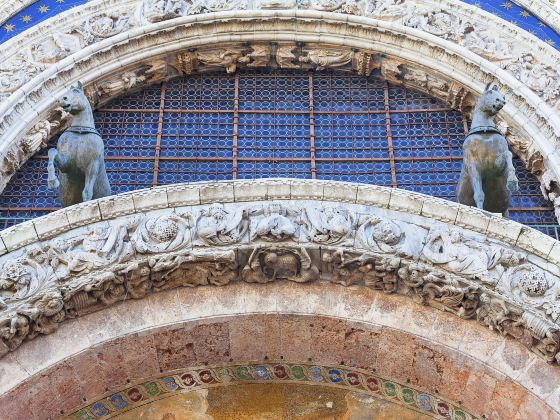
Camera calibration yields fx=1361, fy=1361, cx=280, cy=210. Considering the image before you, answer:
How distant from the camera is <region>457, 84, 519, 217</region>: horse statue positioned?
43.2ft

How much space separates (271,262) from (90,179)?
2.05 metres

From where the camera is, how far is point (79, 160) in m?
13.2

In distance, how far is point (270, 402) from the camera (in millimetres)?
12836

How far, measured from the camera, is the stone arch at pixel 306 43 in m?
15.0

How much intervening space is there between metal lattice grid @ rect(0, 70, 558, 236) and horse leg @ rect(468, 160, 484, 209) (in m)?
1.62

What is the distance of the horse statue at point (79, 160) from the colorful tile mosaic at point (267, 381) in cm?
192

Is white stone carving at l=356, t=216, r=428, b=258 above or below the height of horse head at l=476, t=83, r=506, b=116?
below

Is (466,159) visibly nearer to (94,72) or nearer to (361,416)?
(361,416)

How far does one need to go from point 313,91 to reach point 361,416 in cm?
475

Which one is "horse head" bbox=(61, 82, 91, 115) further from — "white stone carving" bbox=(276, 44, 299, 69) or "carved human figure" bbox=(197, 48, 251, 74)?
"white stone carving" bbox=(276, 44, 299, 69)

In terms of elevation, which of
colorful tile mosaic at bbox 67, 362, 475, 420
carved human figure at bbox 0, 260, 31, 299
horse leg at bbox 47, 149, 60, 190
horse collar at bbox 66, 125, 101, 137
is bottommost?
colorful tile mosaic at bbox 67, 362, 475, 420

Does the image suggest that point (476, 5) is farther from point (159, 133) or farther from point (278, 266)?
point (278, 266)

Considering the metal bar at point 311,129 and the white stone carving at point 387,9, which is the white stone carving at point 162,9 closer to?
the metal bar at point 311,129

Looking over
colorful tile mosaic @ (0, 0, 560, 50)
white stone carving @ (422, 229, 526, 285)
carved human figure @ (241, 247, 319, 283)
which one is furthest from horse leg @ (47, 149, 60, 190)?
white stone carving @ (422, 229, 526, 285)
